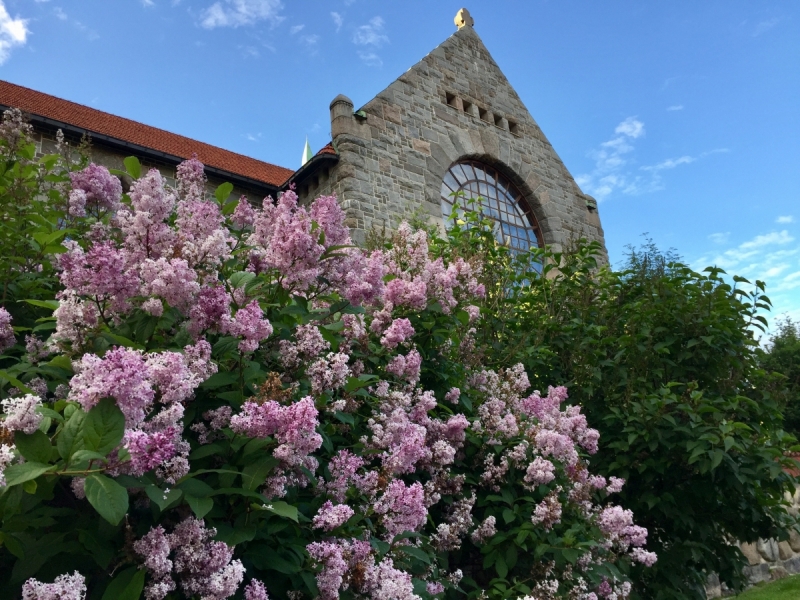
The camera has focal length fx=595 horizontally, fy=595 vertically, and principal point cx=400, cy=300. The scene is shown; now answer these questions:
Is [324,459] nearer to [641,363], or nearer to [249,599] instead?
[249,599]

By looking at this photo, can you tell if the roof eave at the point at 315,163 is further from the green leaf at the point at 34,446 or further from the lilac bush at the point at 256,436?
the green leaf at the point at 34,446

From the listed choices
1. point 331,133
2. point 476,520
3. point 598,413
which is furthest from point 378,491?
point 331,133

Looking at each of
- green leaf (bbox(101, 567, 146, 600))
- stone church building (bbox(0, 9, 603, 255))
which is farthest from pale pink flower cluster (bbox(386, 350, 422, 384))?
stone church building (bbox(0, 9, 603, 255))

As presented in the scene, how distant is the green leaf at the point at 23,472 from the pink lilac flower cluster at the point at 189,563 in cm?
34

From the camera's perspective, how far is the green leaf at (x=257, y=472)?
177 centimetres

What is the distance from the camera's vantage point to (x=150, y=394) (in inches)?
61.2

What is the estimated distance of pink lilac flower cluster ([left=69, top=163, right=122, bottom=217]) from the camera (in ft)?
9.04

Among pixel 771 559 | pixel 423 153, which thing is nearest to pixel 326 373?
pixel 423 153

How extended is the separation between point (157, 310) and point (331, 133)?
8599 mm

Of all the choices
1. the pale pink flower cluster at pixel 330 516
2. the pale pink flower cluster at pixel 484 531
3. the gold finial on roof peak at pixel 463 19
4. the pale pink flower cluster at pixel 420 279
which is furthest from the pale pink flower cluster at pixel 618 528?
the gold finial on roof peak at pixel 463 19

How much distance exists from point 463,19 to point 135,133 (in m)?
7.80

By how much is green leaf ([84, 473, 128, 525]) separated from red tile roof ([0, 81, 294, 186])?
409 inches

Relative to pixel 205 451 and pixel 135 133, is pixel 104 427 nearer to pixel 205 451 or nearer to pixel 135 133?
pixel 205 451

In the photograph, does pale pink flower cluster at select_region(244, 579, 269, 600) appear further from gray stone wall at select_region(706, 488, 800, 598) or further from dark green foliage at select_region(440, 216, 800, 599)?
gray stone wall at select_region(706, 488, 800, 598)
